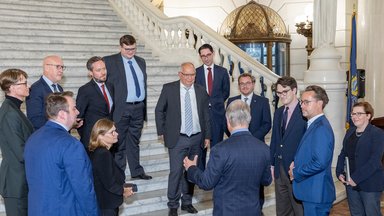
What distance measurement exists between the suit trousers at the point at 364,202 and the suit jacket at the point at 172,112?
1613 millimetres

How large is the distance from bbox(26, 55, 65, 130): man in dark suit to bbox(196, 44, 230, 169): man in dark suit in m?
1.92

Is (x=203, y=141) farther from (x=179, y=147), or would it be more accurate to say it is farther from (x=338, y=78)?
(x=338, y=78)

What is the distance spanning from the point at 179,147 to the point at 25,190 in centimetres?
172

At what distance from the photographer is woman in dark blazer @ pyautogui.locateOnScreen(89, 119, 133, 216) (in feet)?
12.4

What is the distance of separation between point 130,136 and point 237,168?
2.73 metres

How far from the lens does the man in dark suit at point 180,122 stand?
5180 mm

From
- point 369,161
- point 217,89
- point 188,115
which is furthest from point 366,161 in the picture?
point 217,89

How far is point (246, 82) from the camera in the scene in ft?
17.6

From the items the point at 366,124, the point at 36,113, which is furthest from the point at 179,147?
the point at 366,124

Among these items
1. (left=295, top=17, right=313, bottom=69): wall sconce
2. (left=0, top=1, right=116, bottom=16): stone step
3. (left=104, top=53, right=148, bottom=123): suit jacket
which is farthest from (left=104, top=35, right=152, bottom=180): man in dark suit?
(left=295, top=17, right=313, bottom=69): wall sconce

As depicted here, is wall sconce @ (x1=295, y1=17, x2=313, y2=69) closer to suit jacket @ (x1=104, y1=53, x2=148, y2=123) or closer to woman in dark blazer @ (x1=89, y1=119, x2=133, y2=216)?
suit jacket @ (x1=104, y1=53, x2=148, y2=123)

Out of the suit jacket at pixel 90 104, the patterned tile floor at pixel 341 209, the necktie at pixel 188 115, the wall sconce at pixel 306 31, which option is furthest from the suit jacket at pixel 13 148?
the wall sconce at pixel 306 31

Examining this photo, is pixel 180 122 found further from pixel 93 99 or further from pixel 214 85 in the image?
pixel 214 85

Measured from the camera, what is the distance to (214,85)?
237 inches
